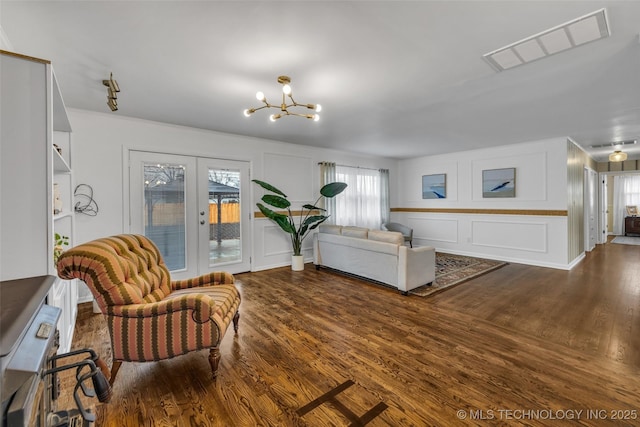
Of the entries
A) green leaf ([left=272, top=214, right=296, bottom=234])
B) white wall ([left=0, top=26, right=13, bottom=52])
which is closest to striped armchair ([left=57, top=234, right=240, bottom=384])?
white wall ([left=0, top=26, right=13, bottom=52])

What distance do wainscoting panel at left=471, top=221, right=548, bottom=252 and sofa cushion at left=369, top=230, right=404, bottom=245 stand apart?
324cm

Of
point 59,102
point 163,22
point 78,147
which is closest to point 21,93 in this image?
point 59,102

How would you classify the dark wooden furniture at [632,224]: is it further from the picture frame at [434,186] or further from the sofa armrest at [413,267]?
the sofa armrest at [413,267]

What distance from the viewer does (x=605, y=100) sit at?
322cm

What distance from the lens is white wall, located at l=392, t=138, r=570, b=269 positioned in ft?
16.9

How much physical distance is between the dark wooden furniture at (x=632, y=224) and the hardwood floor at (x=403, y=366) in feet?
27.4

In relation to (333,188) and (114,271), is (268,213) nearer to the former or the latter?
(333,188)

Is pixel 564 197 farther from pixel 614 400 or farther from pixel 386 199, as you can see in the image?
pixel 614 400

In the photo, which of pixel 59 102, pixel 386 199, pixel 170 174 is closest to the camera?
pixel 59 102

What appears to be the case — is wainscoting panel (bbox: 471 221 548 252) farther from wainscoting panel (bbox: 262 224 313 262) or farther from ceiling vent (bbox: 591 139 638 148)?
wainscoting panel (bbox: 262 224 313 262)

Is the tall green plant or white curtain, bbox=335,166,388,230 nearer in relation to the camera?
the tall green plant

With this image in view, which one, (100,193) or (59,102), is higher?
(59,102)

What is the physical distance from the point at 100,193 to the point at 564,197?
7320 mm

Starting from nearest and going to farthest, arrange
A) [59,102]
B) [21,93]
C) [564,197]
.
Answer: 1. [21,93]
2. [59,102]
3. [564,197]
